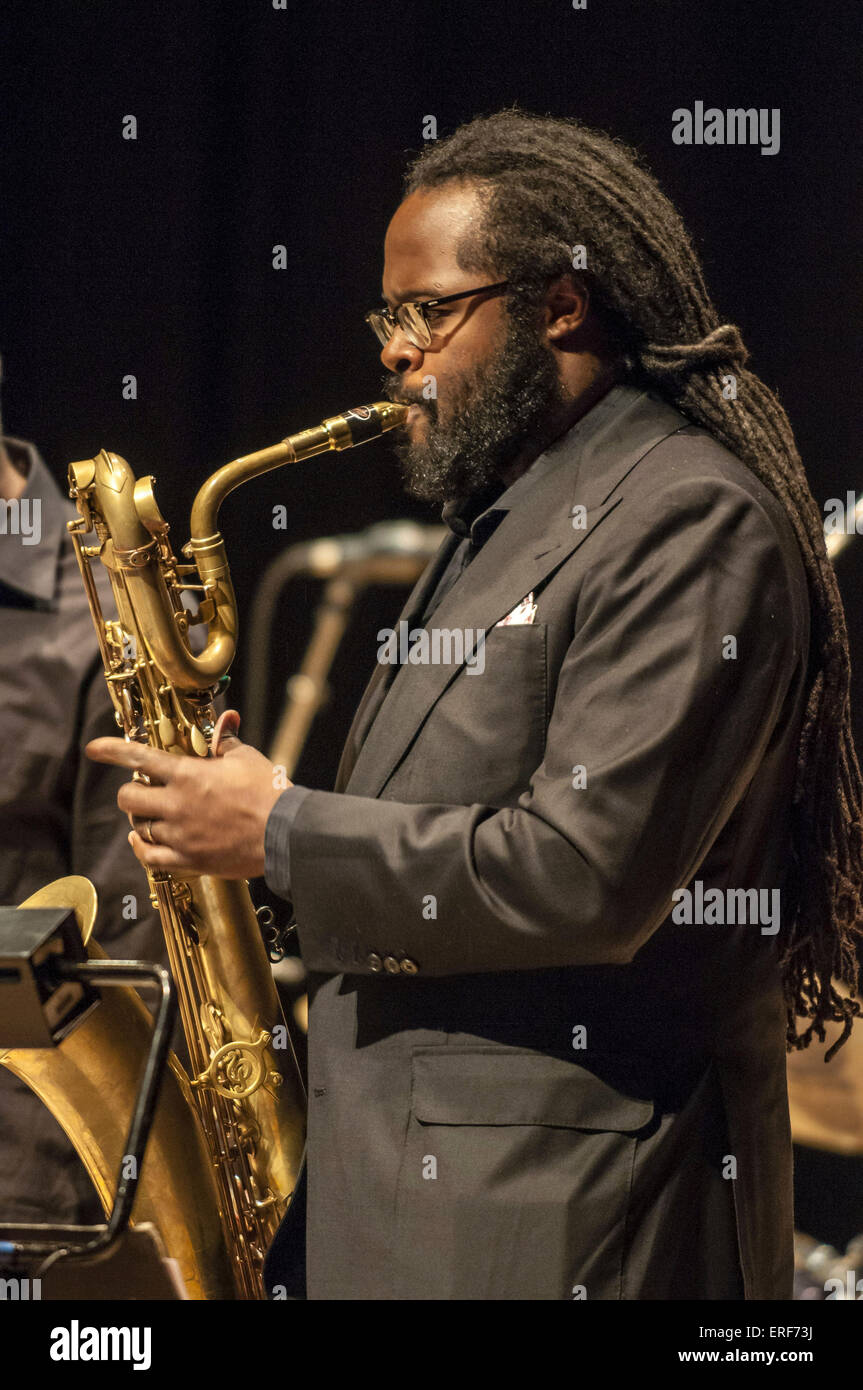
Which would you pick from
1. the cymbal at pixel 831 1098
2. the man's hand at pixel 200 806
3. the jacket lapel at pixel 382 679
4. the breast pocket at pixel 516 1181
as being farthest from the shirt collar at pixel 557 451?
the cymbal at pixel 831 1098

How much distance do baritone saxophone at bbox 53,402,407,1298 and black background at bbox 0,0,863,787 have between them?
18.0 inches

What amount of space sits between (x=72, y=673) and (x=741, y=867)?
1280mm

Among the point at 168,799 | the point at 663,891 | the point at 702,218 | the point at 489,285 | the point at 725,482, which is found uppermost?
the point at 702,218

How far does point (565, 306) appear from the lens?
1845mm

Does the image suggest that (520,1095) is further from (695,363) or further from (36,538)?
(36,538)

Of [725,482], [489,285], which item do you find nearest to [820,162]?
[489,285]

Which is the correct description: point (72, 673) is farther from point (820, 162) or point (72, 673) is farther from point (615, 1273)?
point (820, 162)

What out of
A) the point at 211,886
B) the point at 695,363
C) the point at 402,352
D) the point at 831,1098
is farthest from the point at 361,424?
the point at 831,1098

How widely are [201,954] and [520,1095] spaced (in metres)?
0.71

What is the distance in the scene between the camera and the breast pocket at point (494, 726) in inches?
63.8

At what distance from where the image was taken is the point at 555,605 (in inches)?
64.4

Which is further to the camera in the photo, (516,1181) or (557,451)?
(557,451)

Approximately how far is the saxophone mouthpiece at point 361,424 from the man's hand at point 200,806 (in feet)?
1.75

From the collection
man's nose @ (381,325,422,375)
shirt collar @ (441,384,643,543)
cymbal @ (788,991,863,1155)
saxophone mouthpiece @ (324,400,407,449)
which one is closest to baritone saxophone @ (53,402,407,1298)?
saxophone mouthpiece @ (324,400,407,449)
